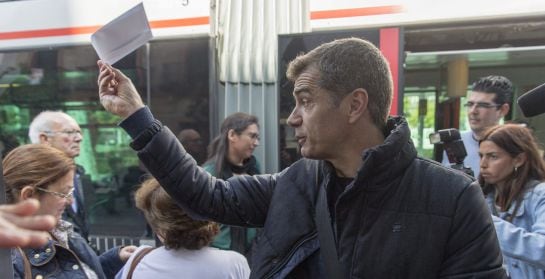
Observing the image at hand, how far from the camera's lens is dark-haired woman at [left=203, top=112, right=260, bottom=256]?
2.89 metres

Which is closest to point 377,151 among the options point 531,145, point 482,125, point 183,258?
point 183,258

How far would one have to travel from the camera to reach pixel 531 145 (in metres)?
2.12

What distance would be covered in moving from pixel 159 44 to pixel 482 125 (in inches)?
89.5

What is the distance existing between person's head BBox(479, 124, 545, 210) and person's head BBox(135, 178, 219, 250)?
4.33ft

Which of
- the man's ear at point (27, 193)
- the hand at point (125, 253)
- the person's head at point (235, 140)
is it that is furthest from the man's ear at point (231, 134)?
the man's ear at point (27, 193)

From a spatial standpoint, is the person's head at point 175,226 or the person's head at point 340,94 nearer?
the person's head at point 340,94

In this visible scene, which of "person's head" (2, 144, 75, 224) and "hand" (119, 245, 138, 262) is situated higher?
"person's head" (2, 144, 75, 224)

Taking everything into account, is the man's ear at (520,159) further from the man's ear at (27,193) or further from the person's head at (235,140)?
the man's ear at (27,193)

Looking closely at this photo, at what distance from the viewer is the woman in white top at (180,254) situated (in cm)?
159

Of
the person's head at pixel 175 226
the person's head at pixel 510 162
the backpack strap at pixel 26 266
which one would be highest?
the person's head at pixel 510 162

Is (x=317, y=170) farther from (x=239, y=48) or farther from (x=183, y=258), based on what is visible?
(x=239, y=48)

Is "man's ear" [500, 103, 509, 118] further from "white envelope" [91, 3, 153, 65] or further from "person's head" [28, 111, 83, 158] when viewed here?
"person's head" [28, 111, 83, 158]

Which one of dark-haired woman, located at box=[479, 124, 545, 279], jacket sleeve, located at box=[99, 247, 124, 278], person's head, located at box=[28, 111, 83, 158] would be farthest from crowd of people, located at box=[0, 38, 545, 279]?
person's head, located at box=[28, 111, 83, 158]

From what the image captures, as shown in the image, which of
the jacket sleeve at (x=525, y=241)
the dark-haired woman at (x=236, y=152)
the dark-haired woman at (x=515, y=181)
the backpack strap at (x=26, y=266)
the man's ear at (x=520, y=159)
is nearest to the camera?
the backpack strap at (x=26, y=266)
